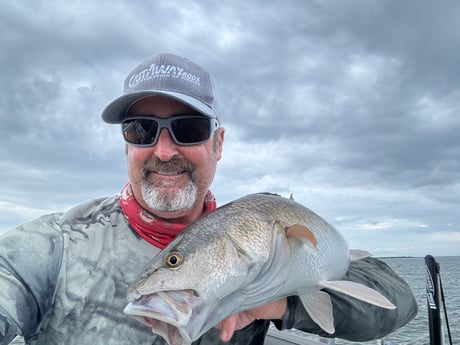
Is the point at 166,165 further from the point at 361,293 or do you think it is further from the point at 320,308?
the point at 361,293

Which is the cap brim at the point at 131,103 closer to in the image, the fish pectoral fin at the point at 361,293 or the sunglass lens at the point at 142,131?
the sunglass lens at the point at 142,131

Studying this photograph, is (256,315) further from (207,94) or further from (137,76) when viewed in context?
(137,76)

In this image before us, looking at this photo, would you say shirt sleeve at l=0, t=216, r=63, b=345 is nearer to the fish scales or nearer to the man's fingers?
the fish scales

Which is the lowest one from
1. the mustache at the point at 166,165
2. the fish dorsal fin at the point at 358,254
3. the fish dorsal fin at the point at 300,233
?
the fish dorsal fin at the point at 358,254

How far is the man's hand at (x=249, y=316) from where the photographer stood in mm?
2018

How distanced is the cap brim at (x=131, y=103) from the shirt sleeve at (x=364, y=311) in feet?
4.33

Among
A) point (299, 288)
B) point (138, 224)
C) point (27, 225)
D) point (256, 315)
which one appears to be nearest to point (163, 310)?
point (256, 315)

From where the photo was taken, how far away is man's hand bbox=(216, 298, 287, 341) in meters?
2.02

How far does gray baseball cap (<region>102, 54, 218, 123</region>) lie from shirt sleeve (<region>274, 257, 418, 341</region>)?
55.1 inches

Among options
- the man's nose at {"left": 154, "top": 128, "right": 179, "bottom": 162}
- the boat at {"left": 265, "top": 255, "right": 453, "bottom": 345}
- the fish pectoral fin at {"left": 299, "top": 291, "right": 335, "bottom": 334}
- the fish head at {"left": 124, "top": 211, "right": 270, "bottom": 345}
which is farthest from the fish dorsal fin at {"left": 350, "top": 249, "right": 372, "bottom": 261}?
the boat at {"left": 265, "top": 255, "right": 453, "bottom": 345}

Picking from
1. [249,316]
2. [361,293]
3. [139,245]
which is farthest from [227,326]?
[139,245]

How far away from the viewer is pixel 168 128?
8.83 feet

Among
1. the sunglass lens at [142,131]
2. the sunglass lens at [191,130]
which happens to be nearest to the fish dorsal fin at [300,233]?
the sunglass lens at [191,130]

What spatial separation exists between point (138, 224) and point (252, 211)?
0.82 m
